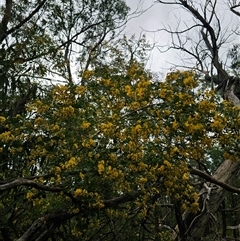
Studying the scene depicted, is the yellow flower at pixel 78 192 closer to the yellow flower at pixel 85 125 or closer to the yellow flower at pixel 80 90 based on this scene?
the yellow flower at pixel 85 125

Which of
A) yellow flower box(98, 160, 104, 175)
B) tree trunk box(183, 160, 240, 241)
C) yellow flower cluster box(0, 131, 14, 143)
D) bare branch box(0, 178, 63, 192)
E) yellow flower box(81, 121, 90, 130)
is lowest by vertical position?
tree trunk box(183, 160, 240, 241)

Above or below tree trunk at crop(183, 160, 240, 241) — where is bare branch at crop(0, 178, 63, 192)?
above

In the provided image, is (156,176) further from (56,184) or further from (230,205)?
(230,205)

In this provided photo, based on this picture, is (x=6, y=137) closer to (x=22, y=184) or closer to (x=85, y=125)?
(x=22, y=184)

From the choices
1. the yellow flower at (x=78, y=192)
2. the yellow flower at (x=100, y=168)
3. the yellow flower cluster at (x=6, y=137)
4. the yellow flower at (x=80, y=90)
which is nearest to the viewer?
the yellow flower at (x=100, y=168)

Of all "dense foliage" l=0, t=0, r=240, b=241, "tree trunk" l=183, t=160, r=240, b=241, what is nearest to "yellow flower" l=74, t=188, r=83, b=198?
"dense foliage" l=0, t=0, r=240, b=241

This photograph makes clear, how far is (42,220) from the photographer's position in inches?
166

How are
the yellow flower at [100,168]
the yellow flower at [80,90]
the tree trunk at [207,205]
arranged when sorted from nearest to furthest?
the yellow flower at [100,168]
the yellow flower at [80,90]
the tree trunk at [207,205]

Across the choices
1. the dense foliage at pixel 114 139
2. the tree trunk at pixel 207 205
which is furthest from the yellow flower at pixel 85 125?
the tree trunk at pixel 207 205

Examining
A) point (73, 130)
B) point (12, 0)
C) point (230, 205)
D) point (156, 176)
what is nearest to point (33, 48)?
point (12, 0)

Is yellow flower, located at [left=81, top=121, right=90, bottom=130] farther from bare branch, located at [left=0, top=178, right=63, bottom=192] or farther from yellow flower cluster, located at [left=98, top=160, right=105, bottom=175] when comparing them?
bare branch, located at [left=0, top=178, right=63, bottom=192]

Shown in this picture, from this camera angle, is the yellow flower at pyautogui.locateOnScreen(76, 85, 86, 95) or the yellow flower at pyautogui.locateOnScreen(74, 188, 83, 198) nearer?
the yellow flower at pyautogui.locateOnScreen(74, 188, 83, 198)

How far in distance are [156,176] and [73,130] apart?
0.84 meters

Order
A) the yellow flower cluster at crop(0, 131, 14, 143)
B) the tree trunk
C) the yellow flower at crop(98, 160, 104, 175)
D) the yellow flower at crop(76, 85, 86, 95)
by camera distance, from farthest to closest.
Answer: the tree trunk
the yellow flower at crop(76, 85, 86, 95)
the yellow flower cluster at crop(0, 131, 14, 143)
the yellow flower at crop(98, 160, 104, 175)
